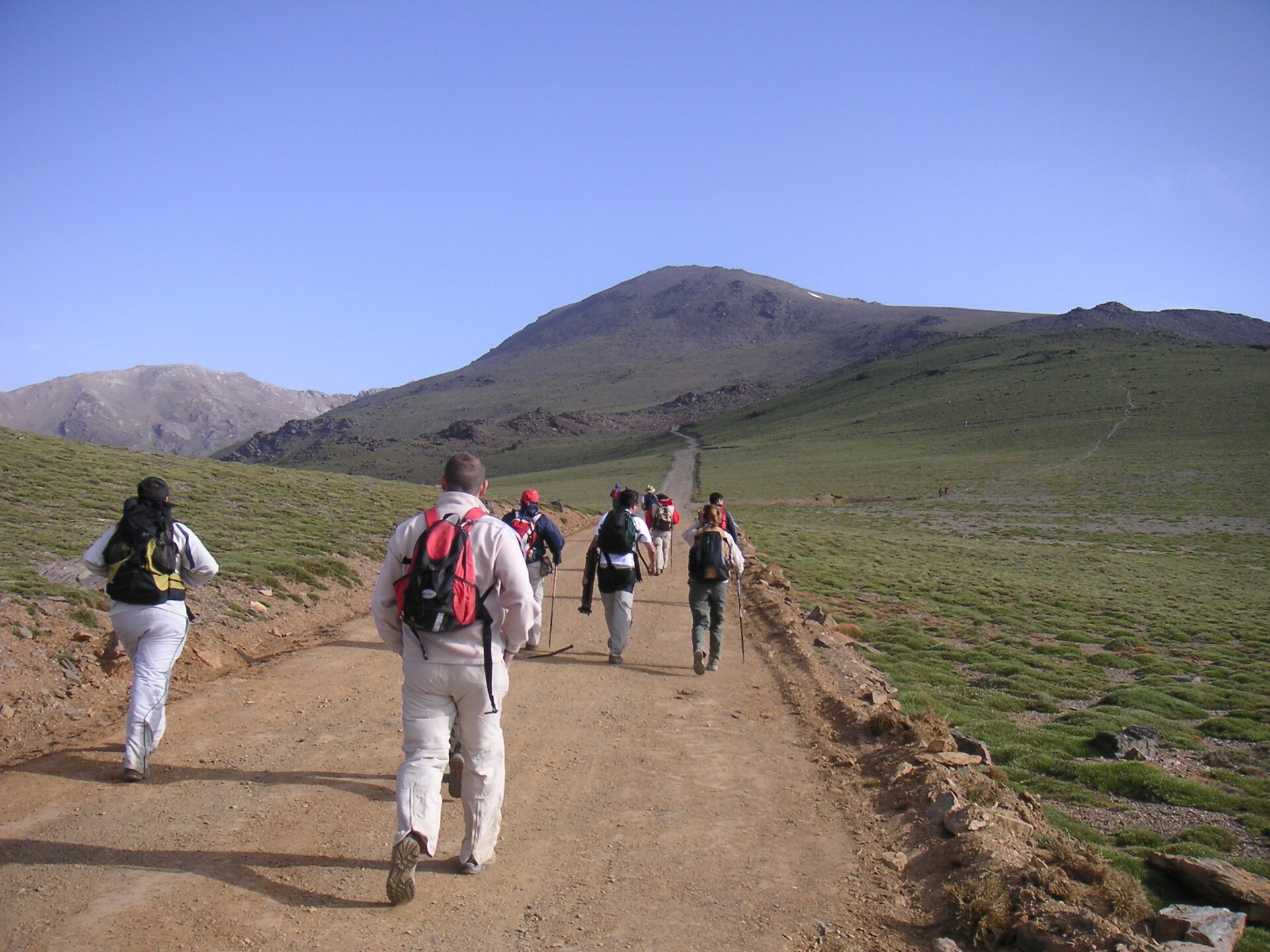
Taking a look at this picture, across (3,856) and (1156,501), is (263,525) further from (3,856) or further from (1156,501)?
(1156,501)

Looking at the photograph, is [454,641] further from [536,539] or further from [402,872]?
[536,539]

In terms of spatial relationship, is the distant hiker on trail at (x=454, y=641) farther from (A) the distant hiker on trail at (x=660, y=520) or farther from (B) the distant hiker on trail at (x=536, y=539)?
(A) the distant hiker on trail at (x=660, y=520)

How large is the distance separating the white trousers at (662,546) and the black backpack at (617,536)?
8.00m

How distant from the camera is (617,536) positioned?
35.7 ft

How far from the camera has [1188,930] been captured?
4262 millimetres

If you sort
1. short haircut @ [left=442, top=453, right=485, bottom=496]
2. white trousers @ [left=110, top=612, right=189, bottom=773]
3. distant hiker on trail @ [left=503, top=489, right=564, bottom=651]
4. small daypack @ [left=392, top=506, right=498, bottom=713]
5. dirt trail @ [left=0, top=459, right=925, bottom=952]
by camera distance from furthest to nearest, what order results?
1. distant hiker on trail @ [left=503, top=489, right=564, bottom=651]
2. white trousers @ [left=110, top=612, right=189, bottom=773]
3. short haircut @ [left=442, top=453, right=485, bottom=496]
4. small daypack @ [left=392, top=506, right=498, bottom=713]
5. dirt trail @ [left=0, top=459, right=925, bottom=952]

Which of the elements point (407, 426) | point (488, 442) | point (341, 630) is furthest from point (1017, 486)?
point (407, 426)

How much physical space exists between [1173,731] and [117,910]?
1099cm

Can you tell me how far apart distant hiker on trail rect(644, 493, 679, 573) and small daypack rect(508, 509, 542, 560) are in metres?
7.82

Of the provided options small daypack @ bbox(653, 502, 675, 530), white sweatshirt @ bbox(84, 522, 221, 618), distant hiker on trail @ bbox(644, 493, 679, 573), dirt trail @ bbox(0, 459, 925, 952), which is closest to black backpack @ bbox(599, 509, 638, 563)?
dirt trail @ bbox(0, 459, 925, 952)

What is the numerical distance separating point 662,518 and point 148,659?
13.1 meters

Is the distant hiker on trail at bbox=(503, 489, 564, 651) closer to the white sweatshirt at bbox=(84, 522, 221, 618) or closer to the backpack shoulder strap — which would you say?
the white sweatshirt at bbox=(84, 522, 221, 618)

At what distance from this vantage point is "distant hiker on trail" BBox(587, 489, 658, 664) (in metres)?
10.8

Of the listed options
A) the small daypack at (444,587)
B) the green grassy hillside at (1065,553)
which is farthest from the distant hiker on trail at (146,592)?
the green grassy hillside at (1065,553)
